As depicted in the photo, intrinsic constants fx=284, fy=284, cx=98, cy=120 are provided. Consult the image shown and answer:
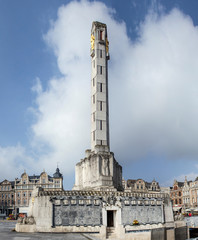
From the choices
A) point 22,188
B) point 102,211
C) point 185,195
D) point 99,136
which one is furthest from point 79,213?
point 22,188

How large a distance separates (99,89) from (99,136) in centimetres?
813

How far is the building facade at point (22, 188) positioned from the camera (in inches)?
3841

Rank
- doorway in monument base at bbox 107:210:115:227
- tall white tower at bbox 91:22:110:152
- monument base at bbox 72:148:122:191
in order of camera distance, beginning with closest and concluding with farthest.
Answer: doorway in monument base at bbox 107:210:115:227
monument base at bbox 72:148:122:191
tall white tower at bbox 91:22:110:152

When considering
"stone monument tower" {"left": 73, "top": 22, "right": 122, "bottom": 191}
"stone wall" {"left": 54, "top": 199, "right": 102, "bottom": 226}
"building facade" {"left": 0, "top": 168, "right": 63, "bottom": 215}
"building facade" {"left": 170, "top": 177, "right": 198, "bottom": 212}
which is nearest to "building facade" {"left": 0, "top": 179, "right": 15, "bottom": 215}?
"building facade" {"left": 0, "top": 168, "right": 63, "bottom": 215}

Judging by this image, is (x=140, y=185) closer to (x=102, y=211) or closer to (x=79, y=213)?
(x=102, y=211)

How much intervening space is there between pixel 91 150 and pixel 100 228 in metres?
15.4

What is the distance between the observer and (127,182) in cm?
9938

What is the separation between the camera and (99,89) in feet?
156

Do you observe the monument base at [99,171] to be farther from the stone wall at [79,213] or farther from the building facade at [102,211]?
the stone wall at [79,213]

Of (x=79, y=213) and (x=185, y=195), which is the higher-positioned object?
(x=79, y=213)

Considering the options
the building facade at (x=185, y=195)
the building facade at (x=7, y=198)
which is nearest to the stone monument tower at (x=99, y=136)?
the building facade at (x=185, y=195)

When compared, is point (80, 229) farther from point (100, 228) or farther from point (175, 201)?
point (175, 201)

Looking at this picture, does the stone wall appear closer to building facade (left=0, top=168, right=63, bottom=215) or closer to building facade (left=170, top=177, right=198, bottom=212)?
building facade (left=170, top=177, right=198, bottom=212)

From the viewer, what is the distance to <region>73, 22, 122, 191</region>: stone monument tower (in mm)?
41562
